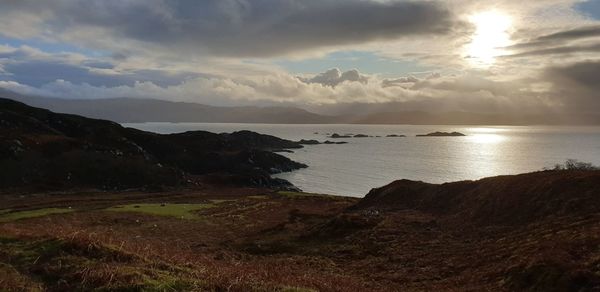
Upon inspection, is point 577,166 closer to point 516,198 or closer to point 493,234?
point 516,198

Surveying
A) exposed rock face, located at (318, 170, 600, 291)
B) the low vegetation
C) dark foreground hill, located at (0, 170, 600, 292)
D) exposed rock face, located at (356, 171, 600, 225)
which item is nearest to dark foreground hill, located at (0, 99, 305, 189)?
dark foreground hill, located at (0, 170, 600, 292)

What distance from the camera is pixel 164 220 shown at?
4962 cm

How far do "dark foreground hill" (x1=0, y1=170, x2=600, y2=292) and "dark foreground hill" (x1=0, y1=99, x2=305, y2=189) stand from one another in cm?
3790

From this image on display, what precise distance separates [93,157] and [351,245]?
84.1 meters

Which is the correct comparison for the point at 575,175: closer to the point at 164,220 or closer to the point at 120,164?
the point at 164,220

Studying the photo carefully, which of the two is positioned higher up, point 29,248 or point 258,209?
point 29,248

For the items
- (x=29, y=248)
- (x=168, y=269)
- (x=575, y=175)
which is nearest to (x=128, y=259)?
(x=168, y=269)

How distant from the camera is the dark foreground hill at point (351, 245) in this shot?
49.5 feet

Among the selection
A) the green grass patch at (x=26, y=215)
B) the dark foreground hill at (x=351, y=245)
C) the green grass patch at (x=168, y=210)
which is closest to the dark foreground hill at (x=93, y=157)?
the green grass patch at (x=26, y=215)

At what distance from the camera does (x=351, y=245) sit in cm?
3294

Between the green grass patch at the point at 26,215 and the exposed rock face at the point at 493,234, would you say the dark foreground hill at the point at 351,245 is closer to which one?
the exposed rock face at the point at 493,234

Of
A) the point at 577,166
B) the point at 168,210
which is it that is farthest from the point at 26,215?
the point at 577,166

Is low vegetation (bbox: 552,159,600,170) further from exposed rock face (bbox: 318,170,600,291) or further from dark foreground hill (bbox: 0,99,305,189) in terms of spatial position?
dark foreground hill (bbox: 0,99,305,189)

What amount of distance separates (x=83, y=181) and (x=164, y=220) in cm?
5308
